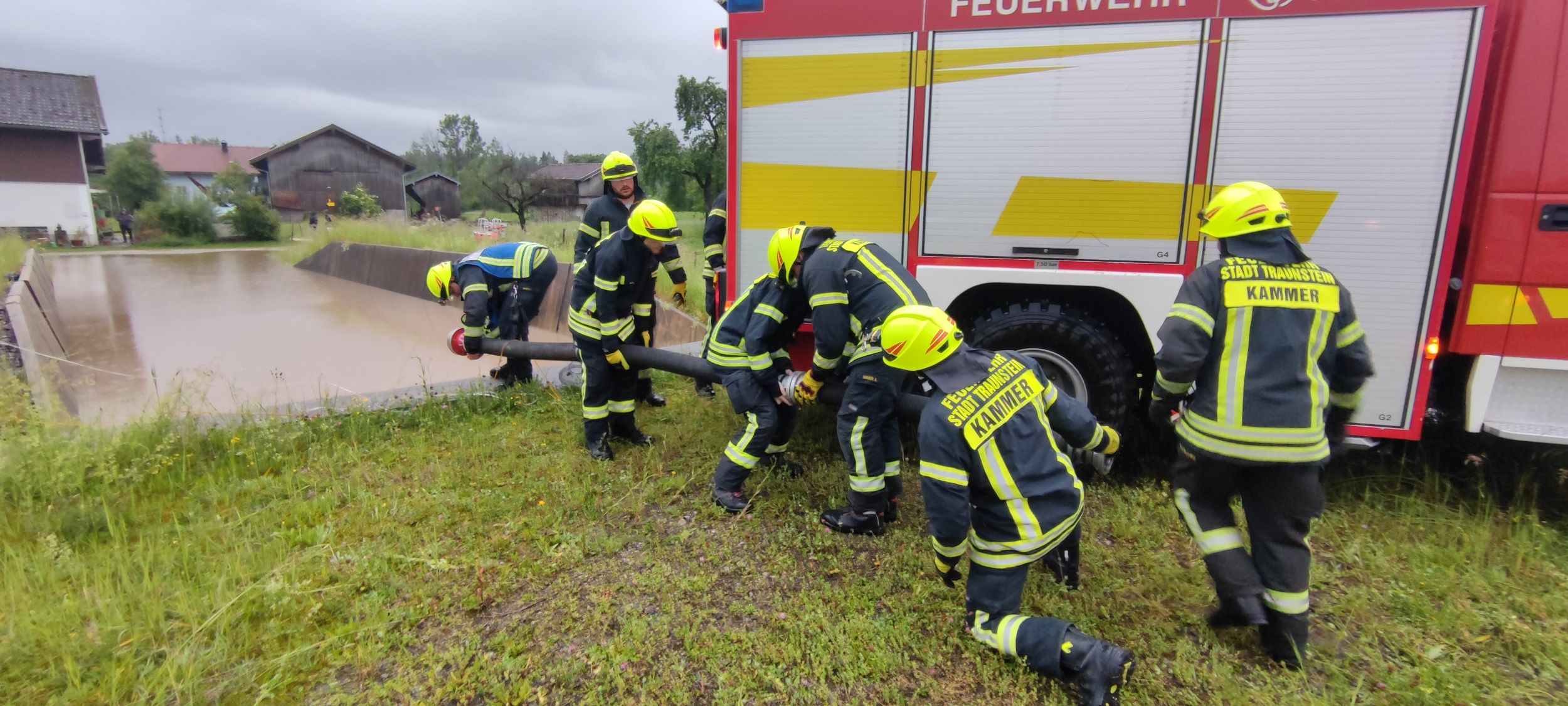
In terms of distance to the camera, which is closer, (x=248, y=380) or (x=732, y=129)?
(x=732, y=129)

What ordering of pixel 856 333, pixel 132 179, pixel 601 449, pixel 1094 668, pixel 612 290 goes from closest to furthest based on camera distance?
pixel 1094 668, pixel 856 333, pixel 612 290, pixel 601 449, pixel 132 179

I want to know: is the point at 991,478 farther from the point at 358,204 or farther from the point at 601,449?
the point at 358,204

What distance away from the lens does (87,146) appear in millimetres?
32938

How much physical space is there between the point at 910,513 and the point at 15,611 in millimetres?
3596

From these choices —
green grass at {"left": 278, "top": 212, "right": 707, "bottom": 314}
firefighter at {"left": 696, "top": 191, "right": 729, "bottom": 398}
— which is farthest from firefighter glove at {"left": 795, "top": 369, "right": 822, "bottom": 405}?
green grass at {"left": 278, "top": 212, "right": 707, "bottom": 314}

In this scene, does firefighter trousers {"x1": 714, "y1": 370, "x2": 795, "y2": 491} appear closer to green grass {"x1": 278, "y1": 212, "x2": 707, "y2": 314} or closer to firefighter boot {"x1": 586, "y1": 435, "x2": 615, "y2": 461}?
firefighter boot {"x1": 586, "y1": 435, "x2": 615, "y2": 461}

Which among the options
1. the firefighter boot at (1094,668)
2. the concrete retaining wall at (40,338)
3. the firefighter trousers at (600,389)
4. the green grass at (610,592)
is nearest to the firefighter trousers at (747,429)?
the green grass at (610,592)

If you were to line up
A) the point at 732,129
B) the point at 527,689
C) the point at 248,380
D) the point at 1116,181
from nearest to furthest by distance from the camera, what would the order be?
the point at 527,689 → the point at 1116,181 → the point at 732,129 → the point at 248,380

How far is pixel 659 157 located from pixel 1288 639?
A: 32.2 meters

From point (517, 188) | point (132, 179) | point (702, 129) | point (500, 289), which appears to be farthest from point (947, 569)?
point (132, 179)

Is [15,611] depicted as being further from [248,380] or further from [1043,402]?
[248,380]

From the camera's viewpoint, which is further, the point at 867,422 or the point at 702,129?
the point at 702,129

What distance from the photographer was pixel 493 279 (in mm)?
5660

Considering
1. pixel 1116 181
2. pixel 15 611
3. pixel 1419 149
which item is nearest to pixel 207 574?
pixel 15 611
